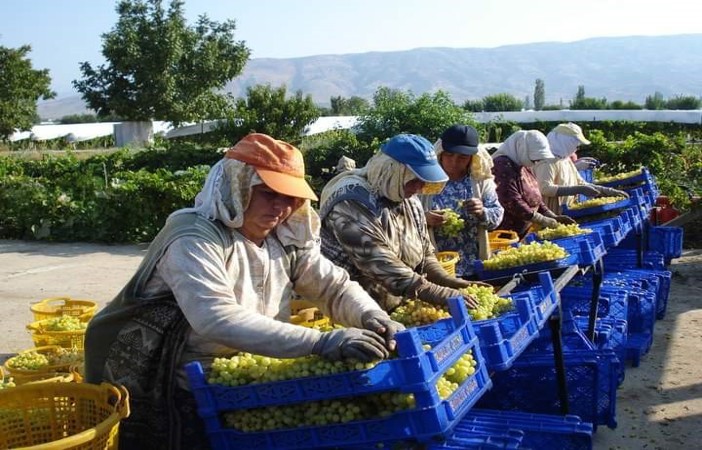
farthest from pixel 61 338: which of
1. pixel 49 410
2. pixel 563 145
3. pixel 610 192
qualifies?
pixel 563 145

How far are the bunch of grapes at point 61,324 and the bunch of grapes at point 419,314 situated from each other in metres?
2.23

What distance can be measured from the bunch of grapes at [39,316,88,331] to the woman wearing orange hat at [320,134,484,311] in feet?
5.90

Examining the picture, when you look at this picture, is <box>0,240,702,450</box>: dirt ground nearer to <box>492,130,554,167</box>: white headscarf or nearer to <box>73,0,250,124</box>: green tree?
<box>492,130,554,167</box>: white headscarf

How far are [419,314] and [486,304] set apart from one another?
280 mm

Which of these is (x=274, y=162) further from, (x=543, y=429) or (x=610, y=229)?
(x=610, y=229)

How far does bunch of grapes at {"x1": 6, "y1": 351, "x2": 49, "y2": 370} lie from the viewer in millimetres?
3799

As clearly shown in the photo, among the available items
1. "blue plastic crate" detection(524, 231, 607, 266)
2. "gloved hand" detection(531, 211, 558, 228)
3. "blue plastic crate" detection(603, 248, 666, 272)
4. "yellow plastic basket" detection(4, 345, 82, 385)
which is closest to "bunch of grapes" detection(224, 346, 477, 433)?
"yellow plastic basket" detection(4, 345, 82, 385)

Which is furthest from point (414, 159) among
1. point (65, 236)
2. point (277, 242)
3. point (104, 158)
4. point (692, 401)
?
point (104, 158)

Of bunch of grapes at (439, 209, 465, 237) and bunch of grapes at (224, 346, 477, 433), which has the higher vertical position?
bunch of grapes at (439, 209, 465, 237)

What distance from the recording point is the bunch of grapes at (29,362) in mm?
3799

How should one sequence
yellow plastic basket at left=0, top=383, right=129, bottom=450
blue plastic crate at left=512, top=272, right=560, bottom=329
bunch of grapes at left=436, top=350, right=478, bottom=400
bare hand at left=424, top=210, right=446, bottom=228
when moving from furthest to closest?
bare hand at left=424, top=210, right=446, bottom=228 < blue plastic crate at left=512, top=272, right=560, bottom=329 < yellow plastic basket at left=0, top=383, right=129, bottom=450 < bunch of grapes at left=436, top=350, right=478, bottom=400

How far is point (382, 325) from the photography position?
246cm

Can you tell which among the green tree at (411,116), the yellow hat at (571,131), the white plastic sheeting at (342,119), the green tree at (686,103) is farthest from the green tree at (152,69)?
the green tree at (686,103)

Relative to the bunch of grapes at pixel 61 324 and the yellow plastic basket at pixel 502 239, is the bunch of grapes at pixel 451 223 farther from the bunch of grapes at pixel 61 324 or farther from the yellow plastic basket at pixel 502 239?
the bunch of grapes at pixel 61 324
